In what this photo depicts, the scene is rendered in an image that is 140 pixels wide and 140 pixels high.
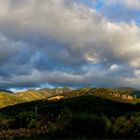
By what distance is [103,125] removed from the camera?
3167 inches

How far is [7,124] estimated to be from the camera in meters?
138

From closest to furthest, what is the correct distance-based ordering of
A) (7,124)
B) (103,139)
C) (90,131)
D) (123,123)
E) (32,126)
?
(103,139) < (90,131) < (123,123) < (32,126) < (7,124)

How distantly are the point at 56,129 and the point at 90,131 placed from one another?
7387mm

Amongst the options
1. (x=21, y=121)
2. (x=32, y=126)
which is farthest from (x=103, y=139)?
(x=21, y=121)

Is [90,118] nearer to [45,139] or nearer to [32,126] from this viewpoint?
[45,139]

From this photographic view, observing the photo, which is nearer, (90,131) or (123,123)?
(90,131)

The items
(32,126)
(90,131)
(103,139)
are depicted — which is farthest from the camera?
→ (32,126)

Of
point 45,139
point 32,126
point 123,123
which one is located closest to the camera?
point 45,139

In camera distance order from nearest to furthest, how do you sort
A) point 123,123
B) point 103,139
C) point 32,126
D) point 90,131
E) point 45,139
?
point 103,139, point 45,139, point 90,131, point 123,123, point 32,126

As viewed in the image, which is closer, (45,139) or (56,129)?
(45,139)

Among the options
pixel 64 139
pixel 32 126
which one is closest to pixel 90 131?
pixel 64 139

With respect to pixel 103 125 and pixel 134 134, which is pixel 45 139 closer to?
pixel 103 125

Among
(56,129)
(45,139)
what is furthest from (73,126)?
(45,139)

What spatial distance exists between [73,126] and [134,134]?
1274 centimetres
